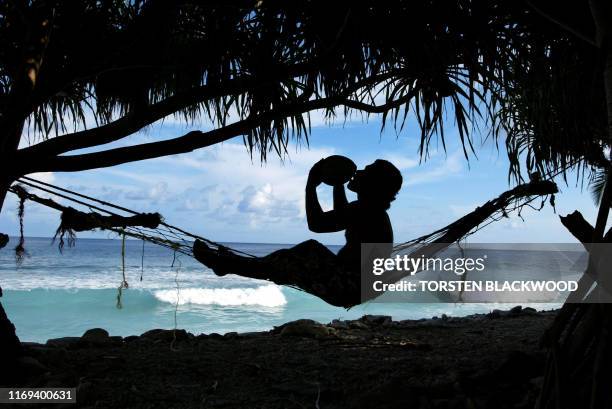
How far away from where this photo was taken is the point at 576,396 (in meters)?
1.42

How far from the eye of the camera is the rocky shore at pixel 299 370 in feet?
6.65

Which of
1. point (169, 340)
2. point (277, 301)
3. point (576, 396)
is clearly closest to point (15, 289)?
point (277, 301)

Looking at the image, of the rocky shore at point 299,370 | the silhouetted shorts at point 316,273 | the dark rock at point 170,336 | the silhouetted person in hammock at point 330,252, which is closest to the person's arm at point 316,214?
the silhouetted person in hammock at point 330,252

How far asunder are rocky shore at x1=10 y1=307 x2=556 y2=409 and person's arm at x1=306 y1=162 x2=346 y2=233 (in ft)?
2.30

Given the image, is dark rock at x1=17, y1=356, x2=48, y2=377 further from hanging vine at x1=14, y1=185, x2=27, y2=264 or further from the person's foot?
the person's foot

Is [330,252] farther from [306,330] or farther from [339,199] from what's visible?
[306,330]

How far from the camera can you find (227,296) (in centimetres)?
1141

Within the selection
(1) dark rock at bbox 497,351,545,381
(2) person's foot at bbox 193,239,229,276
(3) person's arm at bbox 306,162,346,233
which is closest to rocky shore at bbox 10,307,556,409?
(1) dark rock at bbox 497,351,545,381

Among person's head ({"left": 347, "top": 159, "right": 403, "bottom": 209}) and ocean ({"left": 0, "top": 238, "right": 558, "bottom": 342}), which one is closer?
person's head ({"left": 347, "top": 159, "right": 403, "bottom": 209})

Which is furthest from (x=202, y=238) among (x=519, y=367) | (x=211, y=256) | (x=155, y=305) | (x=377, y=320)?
(x=155, y=305)

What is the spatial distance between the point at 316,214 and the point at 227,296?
31.5 ft

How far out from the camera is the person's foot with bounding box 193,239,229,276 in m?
2.20

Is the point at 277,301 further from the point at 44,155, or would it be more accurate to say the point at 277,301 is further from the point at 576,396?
the point at 576,396

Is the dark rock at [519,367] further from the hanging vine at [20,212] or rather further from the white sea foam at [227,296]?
the white sea foam at [227,296]
